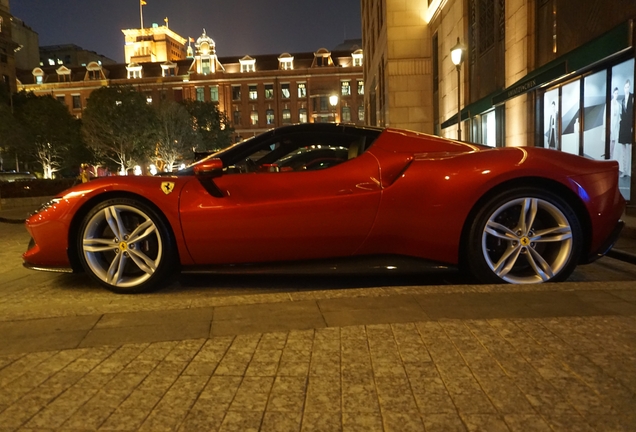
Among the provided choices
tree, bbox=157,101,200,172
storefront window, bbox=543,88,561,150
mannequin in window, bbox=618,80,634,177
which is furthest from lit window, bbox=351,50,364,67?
mannequin in window, bbox=618,80,634,177

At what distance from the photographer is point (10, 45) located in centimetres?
6762

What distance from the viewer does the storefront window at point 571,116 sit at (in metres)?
10.8

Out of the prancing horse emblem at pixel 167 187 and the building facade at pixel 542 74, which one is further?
the building facade at pixel 542 74

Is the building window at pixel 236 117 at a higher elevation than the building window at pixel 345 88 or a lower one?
lower

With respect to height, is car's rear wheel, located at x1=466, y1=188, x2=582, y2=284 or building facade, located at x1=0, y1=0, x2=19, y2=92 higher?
building facade, located at x1=0, y1=0, x2=19, y2=92

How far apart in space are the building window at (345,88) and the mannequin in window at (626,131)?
6033cm

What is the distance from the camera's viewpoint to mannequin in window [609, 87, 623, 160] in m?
9.31

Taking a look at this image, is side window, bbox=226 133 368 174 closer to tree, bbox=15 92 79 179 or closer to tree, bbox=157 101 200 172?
tree, bbox=15 92 79 179

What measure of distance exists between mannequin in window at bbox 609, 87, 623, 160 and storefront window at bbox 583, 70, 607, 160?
0.32 meters

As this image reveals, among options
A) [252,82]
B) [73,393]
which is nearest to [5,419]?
[73,393]

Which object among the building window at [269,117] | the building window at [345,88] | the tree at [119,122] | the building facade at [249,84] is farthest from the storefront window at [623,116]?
the building window at [269,117]

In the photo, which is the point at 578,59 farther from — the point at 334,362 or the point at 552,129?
the point at 334,362

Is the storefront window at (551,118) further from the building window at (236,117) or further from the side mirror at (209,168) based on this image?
the building window at (236,117)

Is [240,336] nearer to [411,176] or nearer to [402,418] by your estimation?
[402,418]
